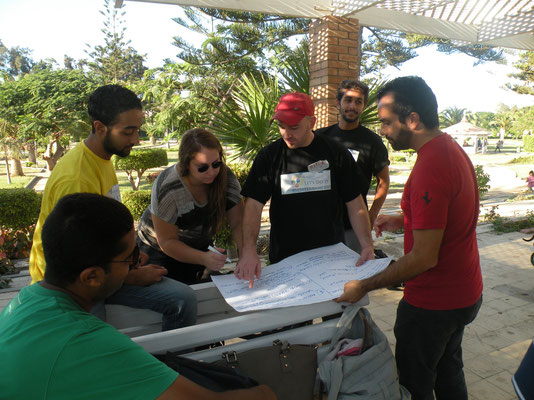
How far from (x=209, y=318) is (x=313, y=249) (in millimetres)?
645

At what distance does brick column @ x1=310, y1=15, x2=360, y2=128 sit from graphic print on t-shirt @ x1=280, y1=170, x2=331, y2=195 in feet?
10.1

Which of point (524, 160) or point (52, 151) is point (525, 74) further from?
point (52, 151)

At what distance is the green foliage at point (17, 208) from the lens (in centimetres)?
604

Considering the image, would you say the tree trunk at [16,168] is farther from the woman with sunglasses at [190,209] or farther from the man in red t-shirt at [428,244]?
the man in red t-shirt at [428,244]

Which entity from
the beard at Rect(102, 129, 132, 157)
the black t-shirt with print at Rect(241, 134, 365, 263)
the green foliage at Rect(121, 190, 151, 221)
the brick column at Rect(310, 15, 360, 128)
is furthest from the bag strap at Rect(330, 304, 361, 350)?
the green foliage at Rect(121, 190, 151, 221)

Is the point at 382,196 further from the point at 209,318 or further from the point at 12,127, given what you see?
the point at 12,127

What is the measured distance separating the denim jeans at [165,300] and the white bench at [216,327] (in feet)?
0.14

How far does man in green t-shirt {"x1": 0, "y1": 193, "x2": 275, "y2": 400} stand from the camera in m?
0.85

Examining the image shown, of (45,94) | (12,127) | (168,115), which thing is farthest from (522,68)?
(12,127)

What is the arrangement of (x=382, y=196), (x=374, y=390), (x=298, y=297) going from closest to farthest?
1. (x=374, y=390)
2. (x=298, y=297)
3. (x=382, y=196)

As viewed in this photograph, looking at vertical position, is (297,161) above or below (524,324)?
above

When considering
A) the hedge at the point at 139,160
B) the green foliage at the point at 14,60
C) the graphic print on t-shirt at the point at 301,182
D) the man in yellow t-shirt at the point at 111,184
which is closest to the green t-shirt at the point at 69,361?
the man in yellow t-shirt at the point at 111,184

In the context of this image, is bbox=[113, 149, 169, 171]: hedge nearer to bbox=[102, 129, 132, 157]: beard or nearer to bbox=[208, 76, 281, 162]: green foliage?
bbox=[208, 76, 281, 162]: green foliage

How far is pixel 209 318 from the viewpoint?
1705 millimetres
